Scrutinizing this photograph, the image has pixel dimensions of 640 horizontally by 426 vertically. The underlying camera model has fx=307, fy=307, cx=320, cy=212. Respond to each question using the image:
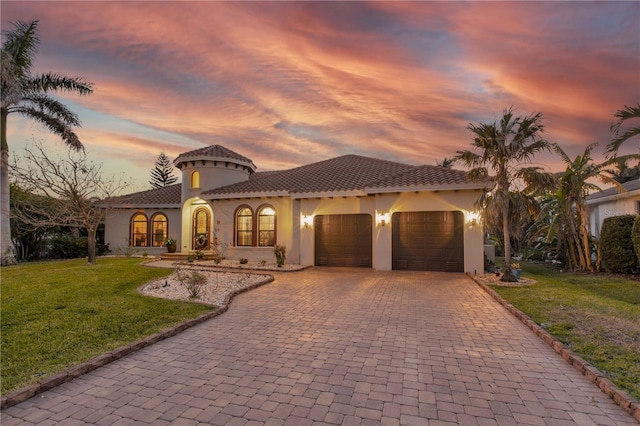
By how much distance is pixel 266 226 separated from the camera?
55.2 ft

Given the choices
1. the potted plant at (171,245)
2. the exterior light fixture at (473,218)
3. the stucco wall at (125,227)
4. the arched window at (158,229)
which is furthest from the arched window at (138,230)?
the exterior light fixture at (473,218)

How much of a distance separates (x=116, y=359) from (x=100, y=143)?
17.9 meters

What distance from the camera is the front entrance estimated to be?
730 inches

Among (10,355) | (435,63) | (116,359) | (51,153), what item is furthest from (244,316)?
(51,153)

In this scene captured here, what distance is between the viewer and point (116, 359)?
448 centimetres

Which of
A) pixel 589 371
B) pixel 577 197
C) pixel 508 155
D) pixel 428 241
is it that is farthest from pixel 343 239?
pixel 589 371

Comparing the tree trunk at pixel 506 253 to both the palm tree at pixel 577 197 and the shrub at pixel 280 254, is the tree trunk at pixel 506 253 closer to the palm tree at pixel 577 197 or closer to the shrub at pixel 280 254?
the palm tree at pixel 577 197

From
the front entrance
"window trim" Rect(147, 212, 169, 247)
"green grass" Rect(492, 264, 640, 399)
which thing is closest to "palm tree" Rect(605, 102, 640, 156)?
"green grass" Rect(492, 264, 640, 399)

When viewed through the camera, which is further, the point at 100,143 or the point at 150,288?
the point at 100,143

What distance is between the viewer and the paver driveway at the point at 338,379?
3092 millimetres

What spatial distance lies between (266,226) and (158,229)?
9223 millimetres

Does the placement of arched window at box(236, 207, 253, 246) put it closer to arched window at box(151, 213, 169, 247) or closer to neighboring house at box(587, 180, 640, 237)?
arched window at box(151, 213, 169, 247)

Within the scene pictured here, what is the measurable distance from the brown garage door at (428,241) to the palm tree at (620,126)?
5.22 meters

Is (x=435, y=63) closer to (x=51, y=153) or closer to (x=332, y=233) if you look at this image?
(x=332, y=233)
